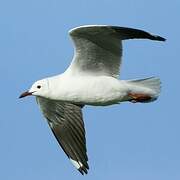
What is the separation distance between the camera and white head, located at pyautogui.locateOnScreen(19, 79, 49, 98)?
42.0ft

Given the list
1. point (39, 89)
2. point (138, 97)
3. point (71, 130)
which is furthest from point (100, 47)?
point (71, 130)

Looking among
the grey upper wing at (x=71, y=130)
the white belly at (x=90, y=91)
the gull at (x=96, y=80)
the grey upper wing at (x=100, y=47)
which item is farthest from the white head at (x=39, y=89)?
the grey upper wing at (x=71, y=130)

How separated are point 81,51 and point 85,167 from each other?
110 inches

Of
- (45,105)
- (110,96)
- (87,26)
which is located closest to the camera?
(87,26)

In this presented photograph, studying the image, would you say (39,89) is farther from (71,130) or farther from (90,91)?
(71,130)

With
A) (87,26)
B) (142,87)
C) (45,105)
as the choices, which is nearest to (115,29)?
(87,26)

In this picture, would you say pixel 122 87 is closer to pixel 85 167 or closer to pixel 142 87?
pixel 142 87

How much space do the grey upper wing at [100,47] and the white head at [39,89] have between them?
575 millimetres

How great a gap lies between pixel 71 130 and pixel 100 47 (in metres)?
2.44

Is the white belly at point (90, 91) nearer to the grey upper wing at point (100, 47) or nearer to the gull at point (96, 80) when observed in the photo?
the gull at point (96, 80)

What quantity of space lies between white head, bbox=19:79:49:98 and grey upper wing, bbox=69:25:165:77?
575mm

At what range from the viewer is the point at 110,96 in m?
12.5

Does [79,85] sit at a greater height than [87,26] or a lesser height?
lesser

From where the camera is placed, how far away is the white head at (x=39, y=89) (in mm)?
12805
